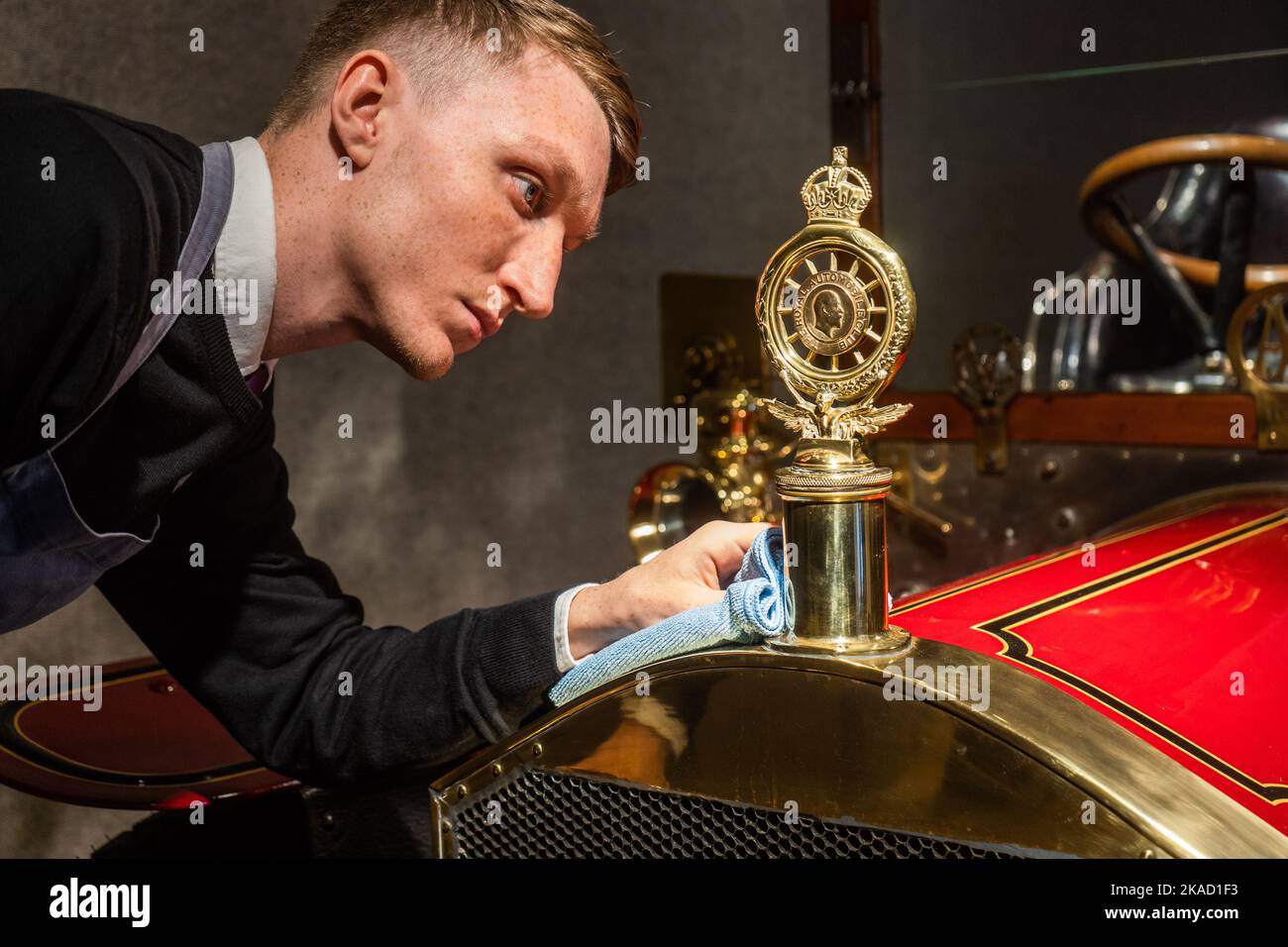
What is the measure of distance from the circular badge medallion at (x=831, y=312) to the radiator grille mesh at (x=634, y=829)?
312 millimetres

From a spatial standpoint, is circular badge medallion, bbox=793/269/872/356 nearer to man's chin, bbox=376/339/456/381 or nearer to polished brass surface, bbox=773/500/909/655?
polished brass surface, bbox=773/500/909/655

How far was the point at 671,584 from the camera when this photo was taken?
95 cm

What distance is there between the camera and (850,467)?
2.49 ft

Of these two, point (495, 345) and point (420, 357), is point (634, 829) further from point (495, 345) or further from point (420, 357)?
point (495, 345)

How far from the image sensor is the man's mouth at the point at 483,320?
104cm

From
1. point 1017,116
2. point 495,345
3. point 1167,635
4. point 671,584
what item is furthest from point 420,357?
point 1017,116

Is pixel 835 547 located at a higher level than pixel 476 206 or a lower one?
lower

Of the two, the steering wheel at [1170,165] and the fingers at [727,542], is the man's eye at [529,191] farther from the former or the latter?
the steering wheel at [1170,165]

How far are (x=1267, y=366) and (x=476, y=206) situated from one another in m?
1.28
